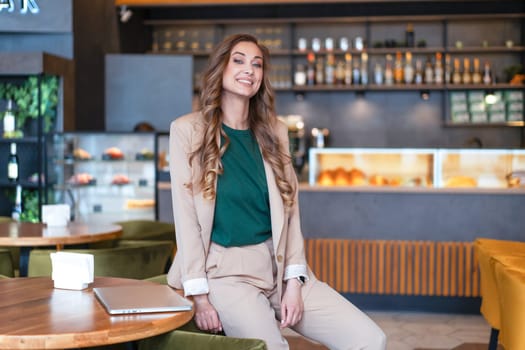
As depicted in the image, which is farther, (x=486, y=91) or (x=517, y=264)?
(x=486, y=91)

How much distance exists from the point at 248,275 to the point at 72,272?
54 cm

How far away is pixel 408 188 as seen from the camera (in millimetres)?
5410

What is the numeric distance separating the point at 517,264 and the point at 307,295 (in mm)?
1076

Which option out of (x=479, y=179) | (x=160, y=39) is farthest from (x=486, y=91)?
(x=160, y=39)

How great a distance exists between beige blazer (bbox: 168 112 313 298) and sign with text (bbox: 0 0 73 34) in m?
5.10

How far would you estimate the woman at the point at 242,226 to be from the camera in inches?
89.7

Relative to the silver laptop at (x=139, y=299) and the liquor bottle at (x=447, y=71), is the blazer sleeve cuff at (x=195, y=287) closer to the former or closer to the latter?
the silver laptop at (x=139, y=299)

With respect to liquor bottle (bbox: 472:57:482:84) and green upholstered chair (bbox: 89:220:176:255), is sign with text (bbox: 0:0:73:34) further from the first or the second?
liquor bottle (bbox: 472:57:482:84)

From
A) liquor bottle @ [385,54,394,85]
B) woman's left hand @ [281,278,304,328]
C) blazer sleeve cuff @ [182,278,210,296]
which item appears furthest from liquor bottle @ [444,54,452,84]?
blazer sleeve cuff @ [182,278,210,296]

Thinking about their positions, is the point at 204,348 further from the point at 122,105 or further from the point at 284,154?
the point at 122,105

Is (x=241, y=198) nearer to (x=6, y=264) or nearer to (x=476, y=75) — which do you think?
(x=6, y=264)

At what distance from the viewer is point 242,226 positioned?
2352mm

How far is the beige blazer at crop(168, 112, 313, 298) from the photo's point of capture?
90.4 inches

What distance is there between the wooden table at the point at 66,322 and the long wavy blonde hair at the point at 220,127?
52 cm
